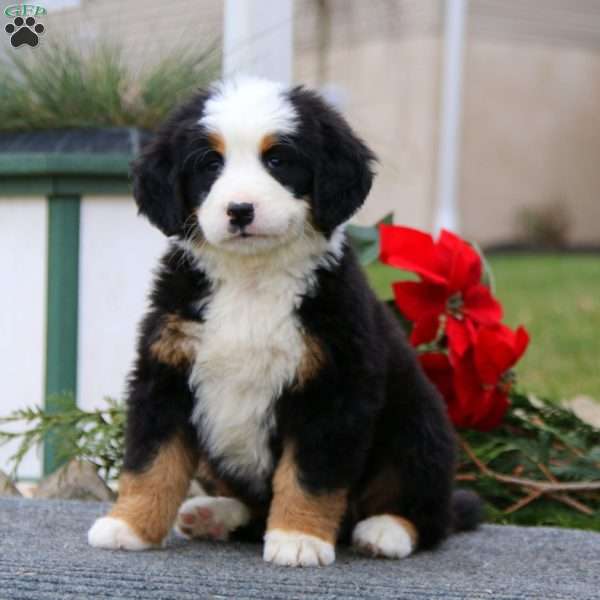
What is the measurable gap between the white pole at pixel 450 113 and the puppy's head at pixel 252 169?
14622 mm

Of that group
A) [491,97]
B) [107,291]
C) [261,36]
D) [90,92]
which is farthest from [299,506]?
[491,97]

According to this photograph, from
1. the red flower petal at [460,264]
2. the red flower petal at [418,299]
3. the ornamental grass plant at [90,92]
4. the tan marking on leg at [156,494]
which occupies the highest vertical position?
the ornamental grass plant at [90,92]

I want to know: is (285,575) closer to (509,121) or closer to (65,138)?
(65,138)

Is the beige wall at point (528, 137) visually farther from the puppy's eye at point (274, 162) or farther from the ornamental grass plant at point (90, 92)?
the puppy's eye at point (274, 162)

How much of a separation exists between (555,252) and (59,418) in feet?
54.3

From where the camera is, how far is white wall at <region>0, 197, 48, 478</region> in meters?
4.61

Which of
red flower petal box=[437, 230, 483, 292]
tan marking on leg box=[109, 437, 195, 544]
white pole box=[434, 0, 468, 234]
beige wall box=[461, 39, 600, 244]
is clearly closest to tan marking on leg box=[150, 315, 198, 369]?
tan marking on leg box=[109, 437, 195, 544]

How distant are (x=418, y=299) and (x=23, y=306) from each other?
1603 millimetres

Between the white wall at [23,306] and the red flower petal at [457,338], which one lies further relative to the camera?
the white wall at [23,306]

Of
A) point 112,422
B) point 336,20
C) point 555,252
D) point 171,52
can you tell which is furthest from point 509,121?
point 112,422

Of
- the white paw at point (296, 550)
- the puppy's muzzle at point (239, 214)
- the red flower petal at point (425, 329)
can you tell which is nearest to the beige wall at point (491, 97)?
the red flower petal at point (425, 329)

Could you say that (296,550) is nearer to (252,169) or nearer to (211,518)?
(211,518)

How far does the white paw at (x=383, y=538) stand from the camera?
3119mm

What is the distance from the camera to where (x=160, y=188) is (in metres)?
3.08
